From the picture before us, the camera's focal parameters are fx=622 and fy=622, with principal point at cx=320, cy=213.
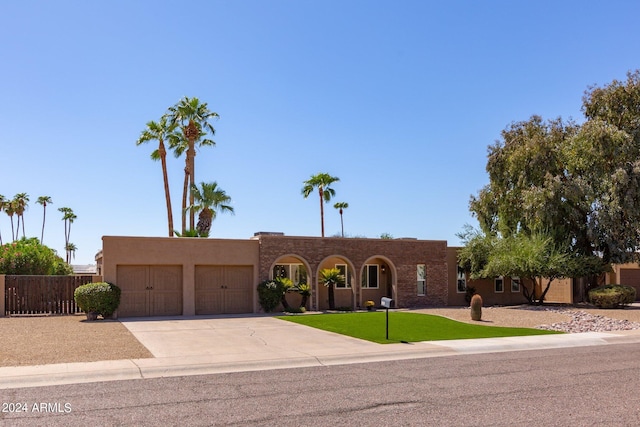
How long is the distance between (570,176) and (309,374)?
82.6ft

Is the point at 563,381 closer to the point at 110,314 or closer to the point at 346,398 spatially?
the point at 346,398

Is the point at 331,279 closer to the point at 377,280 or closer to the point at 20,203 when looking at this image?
the point at 377,280

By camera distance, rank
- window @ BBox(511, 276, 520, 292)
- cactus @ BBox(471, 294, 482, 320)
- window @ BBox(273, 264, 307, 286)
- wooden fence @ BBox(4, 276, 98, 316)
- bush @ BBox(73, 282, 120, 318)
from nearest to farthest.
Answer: cactus @ BBox(471, 294, 482, 320) → bush @ BBox(73, 282, 120, 318) → wooden fence @ BBox(4, 276, 98, 316) → window @ BBox(273, 264, 307, 286) → window @ BBox(511, 276, 520, 292)

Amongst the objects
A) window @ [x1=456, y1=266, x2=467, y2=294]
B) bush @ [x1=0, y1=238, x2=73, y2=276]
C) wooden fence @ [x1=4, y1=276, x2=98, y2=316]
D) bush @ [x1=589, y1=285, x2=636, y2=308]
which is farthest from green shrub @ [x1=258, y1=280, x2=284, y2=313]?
bush @ [x1=589, y1=285, x2=636, y2=308]

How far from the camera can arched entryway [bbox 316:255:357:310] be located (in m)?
29.5

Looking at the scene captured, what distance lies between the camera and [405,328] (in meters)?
18.9

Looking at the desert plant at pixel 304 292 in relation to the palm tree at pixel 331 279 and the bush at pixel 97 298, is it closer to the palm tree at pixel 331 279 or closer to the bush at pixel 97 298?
the palm tree at pixel 331 279

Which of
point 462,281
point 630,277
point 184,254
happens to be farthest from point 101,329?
point 630,277

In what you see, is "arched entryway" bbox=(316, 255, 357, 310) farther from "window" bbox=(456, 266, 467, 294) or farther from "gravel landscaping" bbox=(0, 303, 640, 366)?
"window" bbox=(456, 266, 467, 294)

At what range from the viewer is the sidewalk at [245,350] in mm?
11055

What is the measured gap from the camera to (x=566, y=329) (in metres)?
19.7

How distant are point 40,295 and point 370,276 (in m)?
15.1

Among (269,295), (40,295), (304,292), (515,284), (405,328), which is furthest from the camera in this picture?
(515,284)

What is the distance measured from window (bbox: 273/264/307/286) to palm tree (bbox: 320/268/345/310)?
1.01 metres
